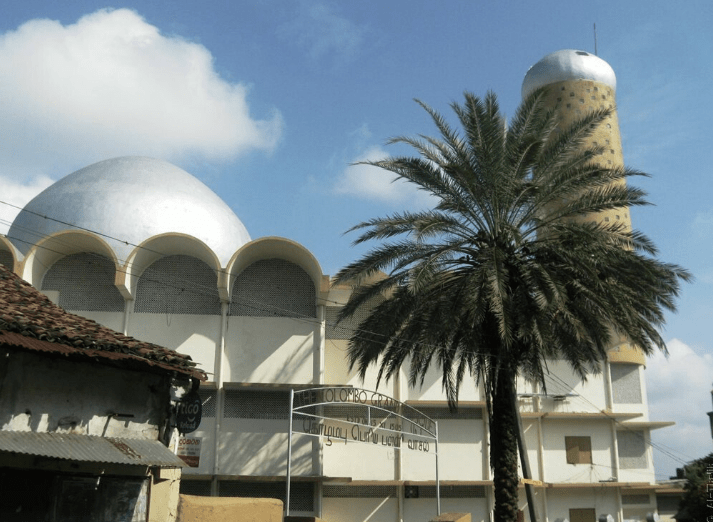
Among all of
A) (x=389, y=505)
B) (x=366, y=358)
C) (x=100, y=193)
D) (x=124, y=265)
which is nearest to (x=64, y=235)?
(x=124, y=265)

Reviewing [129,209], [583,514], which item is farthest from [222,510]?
[583,514]

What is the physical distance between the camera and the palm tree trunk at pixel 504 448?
15.9 m

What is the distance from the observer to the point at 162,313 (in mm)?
25312

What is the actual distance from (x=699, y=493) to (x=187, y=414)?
1316 centimetres

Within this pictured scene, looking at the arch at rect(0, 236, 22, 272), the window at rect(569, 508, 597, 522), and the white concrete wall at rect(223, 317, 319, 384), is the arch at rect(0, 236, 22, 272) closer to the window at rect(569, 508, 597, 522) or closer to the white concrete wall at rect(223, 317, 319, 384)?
the white concrete wall at rect(223, 317, 319, 384)

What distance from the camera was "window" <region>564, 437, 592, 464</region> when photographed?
2833 centimetres

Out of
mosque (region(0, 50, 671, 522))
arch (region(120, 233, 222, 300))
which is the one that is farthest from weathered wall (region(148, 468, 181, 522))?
arch (region(120, 233, 222, 300))

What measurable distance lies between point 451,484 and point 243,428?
7.54 meters

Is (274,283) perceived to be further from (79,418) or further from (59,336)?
(59,336)

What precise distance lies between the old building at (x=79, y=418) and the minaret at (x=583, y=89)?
3054cm

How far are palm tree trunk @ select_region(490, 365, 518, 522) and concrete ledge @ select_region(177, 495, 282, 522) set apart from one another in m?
7.40

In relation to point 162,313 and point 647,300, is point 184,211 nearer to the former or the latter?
point 162,313

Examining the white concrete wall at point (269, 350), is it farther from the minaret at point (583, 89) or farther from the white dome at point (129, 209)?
the minaret at point (583, 89)

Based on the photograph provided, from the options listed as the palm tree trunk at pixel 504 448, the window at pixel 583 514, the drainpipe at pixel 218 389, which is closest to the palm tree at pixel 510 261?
the palm tree trunk at pixel 504 448
